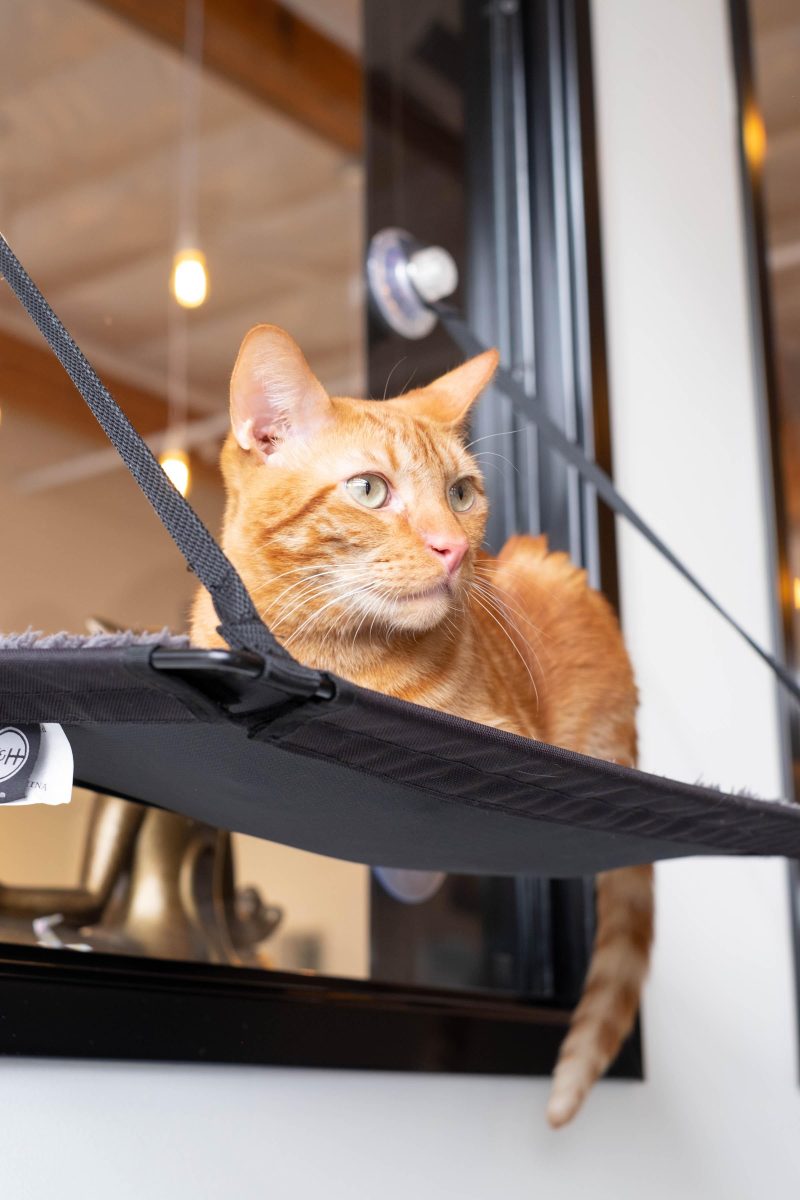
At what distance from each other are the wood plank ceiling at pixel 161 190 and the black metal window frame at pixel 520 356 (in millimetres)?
230

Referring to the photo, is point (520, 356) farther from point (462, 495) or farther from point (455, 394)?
point (462, 495)

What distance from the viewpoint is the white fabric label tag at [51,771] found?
0.74 m

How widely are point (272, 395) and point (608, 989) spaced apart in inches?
30.7

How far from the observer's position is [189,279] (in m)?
2.14

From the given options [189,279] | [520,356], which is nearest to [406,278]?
[520,356]

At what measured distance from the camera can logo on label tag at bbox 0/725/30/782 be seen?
75cm

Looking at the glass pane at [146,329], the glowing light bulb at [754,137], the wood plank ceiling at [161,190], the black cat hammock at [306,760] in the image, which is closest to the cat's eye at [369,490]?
the black cat hammock at [306,760]

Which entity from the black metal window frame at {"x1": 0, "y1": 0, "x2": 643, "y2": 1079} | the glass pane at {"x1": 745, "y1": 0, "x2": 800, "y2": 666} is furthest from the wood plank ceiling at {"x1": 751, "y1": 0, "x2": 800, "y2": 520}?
the black metal window frame at {"x1": 0, "y1": 0, "x2": 643, "y2": 1079}

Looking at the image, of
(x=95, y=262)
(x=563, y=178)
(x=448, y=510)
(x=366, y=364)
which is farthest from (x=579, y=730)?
(x=95, y=262)

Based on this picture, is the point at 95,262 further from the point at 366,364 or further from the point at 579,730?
the point at 579,730

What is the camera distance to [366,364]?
1.93 m

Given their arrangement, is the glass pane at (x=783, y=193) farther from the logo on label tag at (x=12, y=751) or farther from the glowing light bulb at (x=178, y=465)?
the logo on label tag at (x=12, y=751)

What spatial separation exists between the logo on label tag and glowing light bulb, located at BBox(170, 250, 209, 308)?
1.48 meters

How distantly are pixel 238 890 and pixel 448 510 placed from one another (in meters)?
0.82
